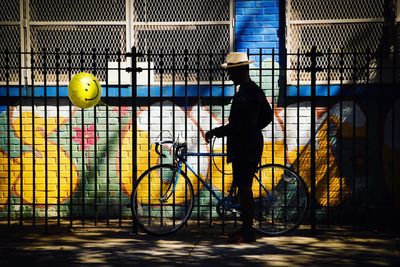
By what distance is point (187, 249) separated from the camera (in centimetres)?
669

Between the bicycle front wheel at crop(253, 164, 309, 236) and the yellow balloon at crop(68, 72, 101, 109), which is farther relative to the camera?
the yellow balloon at crop(68, 72, 101, 109)

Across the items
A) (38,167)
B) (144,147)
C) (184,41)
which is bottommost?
(38,167)

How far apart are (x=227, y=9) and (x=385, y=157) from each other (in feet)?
9.59

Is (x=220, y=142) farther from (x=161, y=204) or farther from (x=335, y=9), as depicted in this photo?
(x=335, y=9)

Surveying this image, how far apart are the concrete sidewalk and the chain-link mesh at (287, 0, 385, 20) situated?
2947 mm

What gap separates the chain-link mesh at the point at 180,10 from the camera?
886 centimetres

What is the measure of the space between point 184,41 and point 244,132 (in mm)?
2496

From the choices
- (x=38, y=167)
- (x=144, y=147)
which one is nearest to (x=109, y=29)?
(x=144, y=147)

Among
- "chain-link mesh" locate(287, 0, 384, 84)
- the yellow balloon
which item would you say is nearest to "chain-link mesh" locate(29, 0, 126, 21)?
the yellow balloon

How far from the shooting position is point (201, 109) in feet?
28.7

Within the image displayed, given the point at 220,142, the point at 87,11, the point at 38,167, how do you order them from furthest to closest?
the point at 87,11, the point at 38,167, the point at 220,142

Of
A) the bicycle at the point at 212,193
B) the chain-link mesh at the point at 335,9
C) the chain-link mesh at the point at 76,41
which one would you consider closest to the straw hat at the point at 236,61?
the bicycle at the point at 212,193

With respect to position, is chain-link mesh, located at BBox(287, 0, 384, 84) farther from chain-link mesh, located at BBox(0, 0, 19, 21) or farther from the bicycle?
chain-link mesh, located at BBox(0, 0, 19, 21)

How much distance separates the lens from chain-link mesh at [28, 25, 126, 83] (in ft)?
29.3
